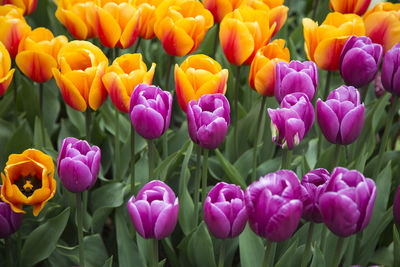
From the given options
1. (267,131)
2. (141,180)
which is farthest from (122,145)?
(267,131)

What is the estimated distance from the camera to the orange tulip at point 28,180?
126 cm

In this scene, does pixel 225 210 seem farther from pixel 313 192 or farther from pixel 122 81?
pixel 122 81

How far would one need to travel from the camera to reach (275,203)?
97 centimetres

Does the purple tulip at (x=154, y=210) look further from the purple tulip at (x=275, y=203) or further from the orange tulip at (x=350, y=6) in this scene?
the orange tulip at (x=350, y=6)

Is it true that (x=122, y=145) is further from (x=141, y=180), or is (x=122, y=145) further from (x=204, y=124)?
(x=204, y=124)

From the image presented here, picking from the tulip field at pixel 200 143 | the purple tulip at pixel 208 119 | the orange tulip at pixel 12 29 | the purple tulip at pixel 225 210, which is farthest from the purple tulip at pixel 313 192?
the orange tulip at pixel 12 29

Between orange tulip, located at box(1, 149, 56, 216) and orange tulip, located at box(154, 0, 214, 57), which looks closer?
orange tulip, located at box(1, 149, 56, 216)

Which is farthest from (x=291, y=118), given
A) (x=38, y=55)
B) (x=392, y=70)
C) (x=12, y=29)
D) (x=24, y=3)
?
(x=24, y=3)

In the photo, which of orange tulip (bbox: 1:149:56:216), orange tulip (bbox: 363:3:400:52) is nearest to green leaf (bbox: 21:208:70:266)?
orange tulip (bbox: 1:149:56:216)

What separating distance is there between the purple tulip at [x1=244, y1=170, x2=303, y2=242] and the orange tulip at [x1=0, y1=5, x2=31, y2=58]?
0.96 m

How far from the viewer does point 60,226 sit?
4.93 ft

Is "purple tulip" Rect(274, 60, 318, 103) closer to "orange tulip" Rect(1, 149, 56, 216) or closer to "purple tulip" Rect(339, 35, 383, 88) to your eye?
"purple tulip" Rect(339, 35, 383, 88)

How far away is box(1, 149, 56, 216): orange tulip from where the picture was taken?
4.15 feet

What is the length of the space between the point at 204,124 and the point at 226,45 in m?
0.41
